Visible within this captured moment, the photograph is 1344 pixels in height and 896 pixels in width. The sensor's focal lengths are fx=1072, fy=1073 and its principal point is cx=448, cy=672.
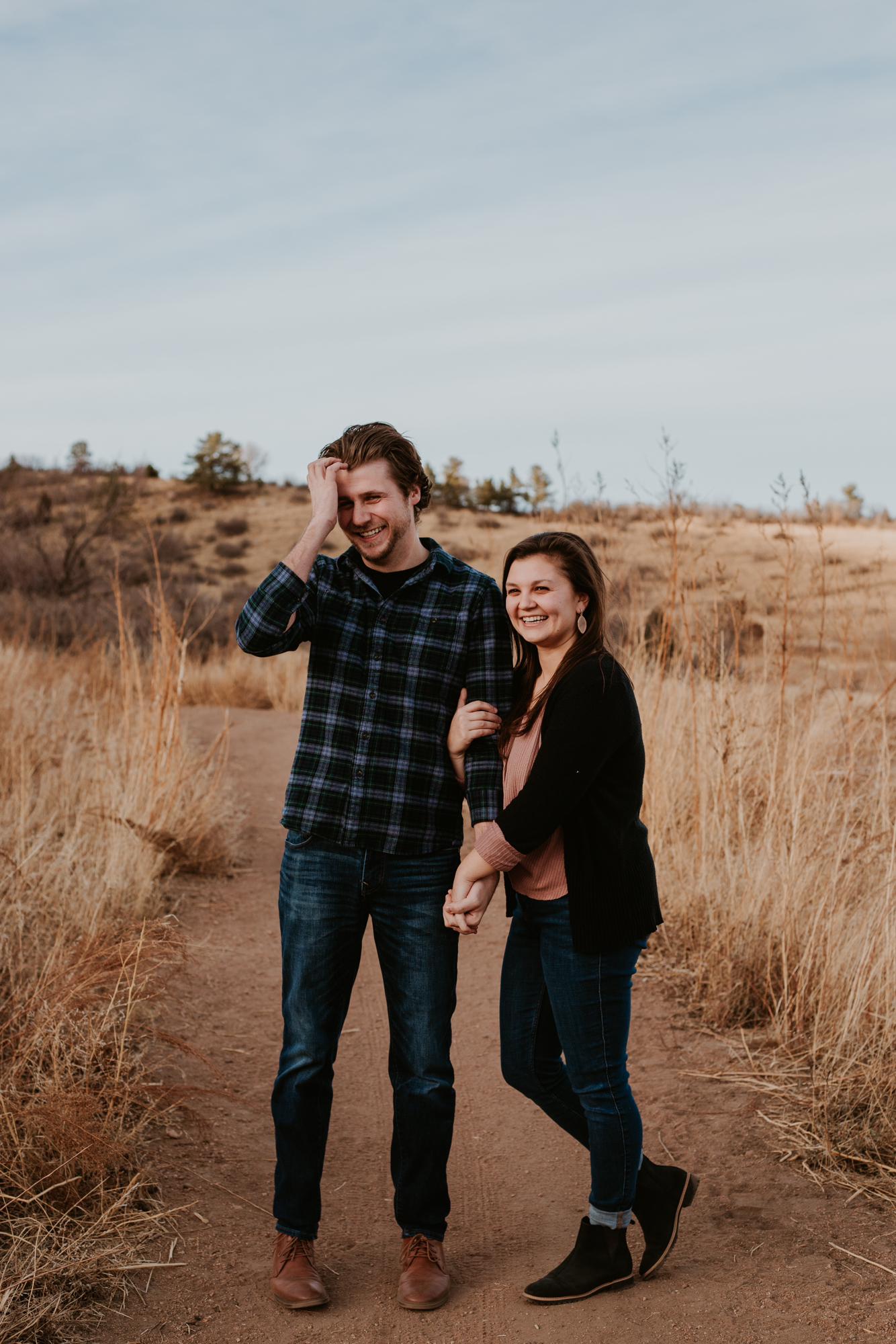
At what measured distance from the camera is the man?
254 centimetres

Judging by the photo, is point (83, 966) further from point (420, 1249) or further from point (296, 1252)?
point (420, 1249)

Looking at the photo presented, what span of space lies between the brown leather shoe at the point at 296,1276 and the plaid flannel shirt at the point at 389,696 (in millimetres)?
1000

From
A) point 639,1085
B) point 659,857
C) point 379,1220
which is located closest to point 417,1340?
point 379,1220

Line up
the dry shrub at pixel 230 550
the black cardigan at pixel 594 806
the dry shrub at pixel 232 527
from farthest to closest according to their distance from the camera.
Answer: the dry shrub at pixel 232 527
the dry shrub at pixel 230 550
the black cardigan at pixel 594 806

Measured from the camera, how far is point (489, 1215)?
10.1 feet

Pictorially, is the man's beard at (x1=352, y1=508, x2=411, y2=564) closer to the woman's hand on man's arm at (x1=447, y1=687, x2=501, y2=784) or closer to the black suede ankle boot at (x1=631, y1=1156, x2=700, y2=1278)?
the woman's hand on man's arm at (x1=447, y1=687, x2=501, y2=784)

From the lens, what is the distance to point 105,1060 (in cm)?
339

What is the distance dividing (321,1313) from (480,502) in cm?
3653

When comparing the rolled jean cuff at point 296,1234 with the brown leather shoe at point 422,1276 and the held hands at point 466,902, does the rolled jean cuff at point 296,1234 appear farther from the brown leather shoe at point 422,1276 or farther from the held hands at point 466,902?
the held hands at point 466,902

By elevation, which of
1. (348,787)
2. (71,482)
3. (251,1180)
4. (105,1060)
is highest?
(71,482)

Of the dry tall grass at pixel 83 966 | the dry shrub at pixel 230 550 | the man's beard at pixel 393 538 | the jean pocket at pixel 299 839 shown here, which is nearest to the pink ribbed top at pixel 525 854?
the jean pocket at pixel 299 839

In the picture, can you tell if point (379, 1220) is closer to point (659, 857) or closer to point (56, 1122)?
point (56, 1122)

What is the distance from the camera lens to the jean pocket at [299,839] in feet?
8.43

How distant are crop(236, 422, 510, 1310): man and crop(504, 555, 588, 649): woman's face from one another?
0.13 meters
